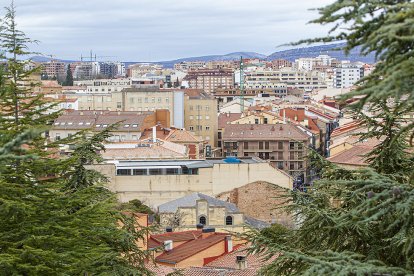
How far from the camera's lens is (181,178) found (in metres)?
55.3

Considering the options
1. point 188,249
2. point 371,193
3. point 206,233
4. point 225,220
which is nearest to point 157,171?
point 225,220

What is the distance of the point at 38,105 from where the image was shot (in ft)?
45.5

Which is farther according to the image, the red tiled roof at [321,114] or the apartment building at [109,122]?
the red tiled roof at [321,114]

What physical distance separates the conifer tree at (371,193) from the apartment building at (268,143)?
68.5 m

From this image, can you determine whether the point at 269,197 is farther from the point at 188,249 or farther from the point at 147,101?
the point at 147,101

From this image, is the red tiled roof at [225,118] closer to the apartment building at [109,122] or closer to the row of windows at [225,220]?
the apartment building at [109,122]

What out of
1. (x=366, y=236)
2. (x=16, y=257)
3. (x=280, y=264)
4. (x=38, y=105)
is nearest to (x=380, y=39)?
(x=366, y=236)

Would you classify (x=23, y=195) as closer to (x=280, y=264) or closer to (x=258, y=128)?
(x=280, y=264)

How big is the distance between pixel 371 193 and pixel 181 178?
4841 cm

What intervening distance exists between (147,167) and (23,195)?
43164 mm

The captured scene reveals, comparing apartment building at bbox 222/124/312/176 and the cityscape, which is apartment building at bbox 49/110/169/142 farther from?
the cityscape

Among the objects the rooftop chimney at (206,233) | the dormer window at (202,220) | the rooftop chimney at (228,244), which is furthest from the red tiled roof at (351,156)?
the rooftop chimney at (228,244)

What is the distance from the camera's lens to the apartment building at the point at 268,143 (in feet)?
263

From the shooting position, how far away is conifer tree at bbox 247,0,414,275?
584 cm
